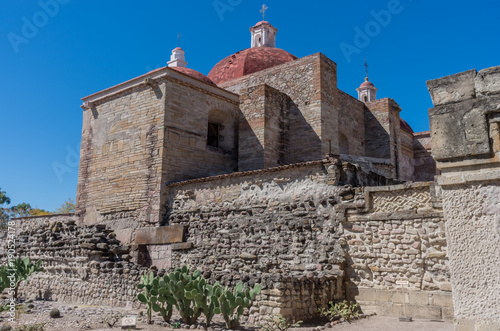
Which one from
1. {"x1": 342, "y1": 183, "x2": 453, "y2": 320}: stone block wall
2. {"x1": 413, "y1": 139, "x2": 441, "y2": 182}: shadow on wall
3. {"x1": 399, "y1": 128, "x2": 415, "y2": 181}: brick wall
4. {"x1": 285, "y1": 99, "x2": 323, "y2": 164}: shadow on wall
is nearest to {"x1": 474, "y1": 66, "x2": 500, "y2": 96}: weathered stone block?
{"x1": 342, "y1": 183, "x2": 453, "y2": 320}: stone block wall

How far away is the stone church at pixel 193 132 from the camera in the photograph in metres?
11.9

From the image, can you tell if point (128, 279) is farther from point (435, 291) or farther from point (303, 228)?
point (435, 291)

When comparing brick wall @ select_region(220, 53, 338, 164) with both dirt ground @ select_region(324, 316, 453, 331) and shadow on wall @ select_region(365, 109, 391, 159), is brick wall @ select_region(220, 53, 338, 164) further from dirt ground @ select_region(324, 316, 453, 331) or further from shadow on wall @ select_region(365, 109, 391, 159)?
dirt ground @ select_region(324, 316, 453, 331)

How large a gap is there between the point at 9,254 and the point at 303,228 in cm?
918

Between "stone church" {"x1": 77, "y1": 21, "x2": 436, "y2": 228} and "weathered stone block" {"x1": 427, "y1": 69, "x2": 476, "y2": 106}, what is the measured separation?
9260mm

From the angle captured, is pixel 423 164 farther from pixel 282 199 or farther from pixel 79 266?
pixel 79 266

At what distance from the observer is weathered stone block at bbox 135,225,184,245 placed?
428 inches

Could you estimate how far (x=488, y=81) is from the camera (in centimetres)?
289

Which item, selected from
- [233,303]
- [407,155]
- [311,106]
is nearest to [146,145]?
[311,106]

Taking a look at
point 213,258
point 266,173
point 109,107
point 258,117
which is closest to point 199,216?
point 213,258

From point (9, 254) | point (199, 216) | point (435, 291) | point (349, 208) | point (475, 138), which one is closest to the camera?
point (475, 138)

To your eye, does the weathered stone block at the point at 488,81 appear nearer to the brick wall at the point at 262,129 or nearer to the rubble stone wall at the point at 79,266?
the rubble stone wall at the point at 79,266

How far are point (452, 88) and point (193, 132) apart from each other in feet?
32.8

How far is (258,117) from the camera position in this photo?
43.0 ft
